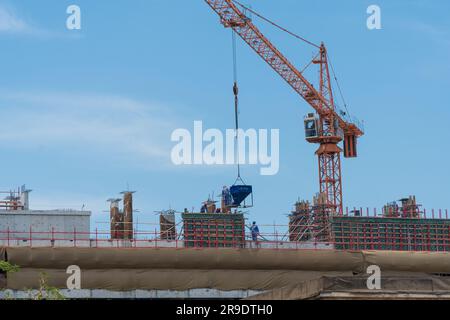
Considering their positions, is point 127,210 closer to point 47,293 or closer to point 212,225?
point 212,225

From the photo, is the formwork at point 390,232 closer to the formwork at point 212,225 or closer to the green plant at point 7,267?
the formwork at point 212,225

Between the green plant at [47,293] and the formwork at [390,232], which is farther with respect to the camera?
the formwork at [390,232]

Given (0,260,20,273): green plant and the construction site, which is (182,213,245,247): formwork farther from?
(0,260,20,273): green plant

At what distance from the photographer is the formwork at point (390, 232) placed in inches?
4336

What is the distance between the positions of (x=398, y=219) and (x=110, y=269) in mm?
48485

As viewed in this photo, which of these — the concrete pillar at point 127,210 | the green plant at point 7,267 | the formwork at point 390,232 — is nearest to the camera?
the green plant at point 7,267

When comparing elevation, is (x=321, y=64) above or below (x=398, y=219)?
above

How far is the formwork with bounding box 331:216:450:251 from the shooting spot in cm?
11012

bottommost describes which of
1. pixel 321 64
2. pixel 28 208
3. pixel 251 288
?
pixel 251 288

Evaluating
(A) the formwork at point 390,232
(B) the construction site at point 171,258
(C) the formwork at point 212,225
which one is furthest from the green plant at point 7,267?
(A) the formwork at point 390,232

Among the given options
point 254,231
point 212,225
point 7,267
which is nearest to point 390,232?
point 212,225
